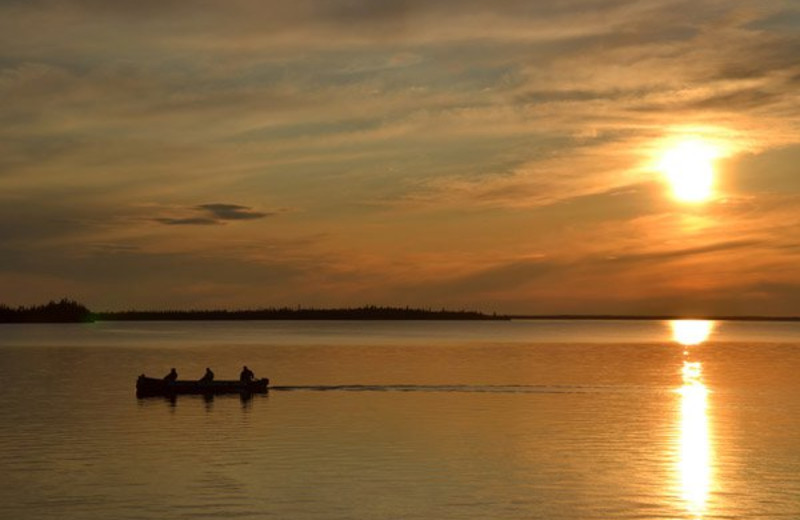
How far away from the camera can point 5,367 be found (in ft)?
403

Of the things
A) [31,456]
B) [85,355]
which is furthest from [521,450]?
[85,355]

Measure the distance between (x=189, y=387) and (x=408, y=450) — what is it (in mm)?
31889

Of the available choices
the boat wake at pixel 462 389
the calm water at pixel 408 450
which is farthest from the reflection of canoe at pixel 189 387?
the boat wake at pixel 462 389

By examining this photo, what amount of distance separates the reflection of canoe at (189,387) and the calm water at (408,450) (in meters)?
1.33

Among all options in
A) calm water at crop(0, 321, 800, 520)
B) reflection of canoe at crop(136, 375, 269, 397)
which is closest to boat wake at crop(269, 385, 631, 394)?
calm water at crop(0, 321, 800, 520)

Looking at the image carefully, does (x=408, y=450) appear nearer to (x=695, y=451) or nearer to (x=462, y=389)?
(x=695, y=451)

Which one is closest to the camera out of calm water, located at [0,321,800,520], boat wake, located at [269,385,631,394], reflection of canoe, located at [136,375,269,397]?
calm water, located at [0,321,800,520]

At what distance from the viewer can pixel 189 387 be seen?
3063 inches

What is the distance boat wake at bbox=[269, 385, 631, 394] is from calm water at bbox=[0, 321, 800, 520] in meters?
0.18

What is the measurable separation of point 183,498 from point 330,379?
60.3 meters

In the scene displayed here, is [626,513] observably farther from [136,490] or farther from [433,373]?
[433,373]

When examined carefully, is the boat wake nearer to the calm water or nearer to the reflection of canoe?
the calm water

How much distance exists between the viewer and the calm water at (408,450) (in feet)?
122

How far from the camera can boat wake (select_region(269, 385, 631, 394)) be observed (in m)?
84.3
